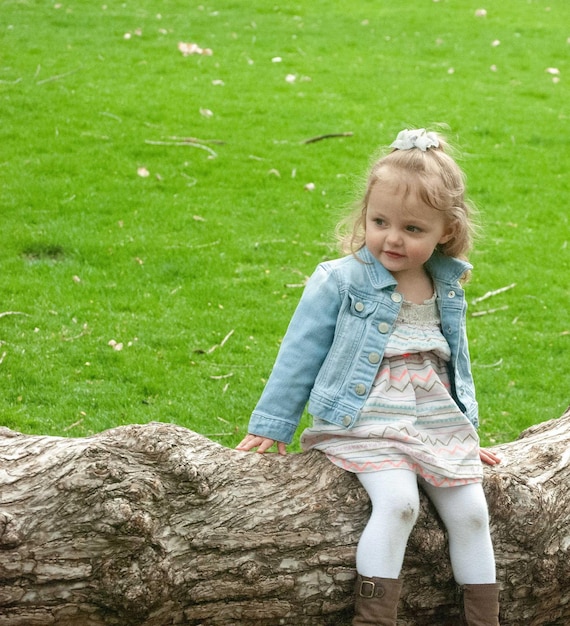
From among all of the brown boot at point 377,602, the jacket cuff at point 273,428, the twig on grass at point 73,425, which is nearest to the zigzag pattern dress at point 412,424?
the jacket cuff at point 273,428

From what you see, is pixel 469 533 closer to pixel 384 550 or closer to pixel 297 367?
pixel 384 550

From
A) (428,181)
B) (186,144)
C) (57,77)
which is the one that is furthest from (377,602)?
(57,77)

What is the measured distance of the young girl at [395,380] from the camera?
3.54m

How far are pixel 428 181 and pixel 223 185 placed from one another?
256 inches

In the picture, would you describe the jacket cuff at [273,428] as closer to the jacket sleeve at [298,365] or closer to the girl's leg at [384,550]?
the jacket sleeve at [298,365]

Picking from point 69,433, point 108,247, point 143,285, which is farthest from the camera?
point 108,247

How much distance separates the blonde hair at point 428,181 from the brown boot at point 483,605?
1316 mm

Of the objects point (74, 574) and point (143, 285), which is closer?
point (74, 574)

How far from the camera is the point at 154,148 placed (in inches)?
421

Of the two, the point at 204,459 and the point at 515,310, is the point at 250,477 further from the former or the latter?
the point at 515,310

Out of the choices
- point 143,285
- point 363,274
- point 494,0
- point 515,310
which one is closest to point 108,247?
point 143,285

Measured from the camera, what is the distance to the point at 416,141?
3729 millimetres

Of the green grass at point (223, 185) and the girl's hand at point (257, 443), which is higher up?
the girl's hand at point (257, 443)

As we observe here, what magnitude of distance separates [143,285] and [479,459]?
181 inches
